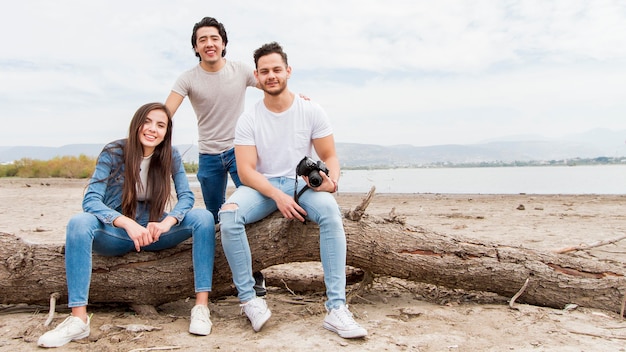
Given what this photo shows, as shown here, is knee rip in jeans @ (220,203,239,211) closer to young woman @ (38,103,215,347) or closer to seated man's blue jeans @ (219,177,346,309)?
seated man's blue jeans @ (219,177,346,309)

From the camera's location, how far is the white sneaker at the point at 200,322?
2.91m

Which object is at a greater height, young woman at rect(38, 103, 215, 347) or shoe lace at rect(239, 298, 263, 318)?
young woman at rect(38, 103, 215, 347)

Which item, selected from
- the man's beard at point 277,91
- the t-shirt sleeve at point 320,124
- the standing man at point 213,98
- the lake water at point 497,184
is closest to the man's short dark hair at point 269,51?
the man's beard at point 277,91

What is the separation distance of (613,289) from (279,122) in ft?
8.96

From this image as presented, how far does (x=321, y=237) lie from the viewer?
3.04 meters

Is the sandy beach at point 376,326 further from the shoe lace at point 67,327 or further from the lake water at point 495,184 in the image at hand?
the lake water at point 495,184

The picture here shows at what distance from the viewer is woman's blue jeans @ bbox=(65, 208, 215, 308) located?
9.47ft

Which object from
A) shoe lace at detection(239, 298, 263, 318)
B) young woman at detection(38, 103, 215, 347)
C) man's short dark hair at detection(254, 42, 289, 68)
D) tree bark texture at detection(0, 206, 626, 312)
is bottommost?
shoe lace at detection(239, 298, 263, 318)

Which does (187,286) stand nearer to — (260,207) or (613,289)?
(260,207)

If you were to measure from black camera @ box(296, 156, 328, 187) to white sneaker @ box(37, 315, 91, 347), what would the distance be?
162cm

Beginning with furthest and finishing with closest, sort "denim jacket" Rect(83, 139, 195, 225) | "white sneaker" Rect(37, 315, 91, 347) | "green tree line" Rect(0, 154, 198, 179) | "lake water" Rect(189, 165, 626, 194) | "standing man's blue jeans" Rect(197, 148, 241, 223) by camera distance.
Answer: "green tree line" Rect(0, 154, 198, 179)
"lake water" Rect(189, 165, 626, 194)
"standing man's blue jeans" Rect(197, 148, 241, 223)
"denim jacket" Rect(83, 139, 195, 225)
"white sneaker" Rect(37, 315, 91, 347)

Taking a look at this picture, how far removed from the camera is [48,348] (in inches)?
106

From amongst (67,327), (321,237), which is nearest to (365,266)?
(321,237)

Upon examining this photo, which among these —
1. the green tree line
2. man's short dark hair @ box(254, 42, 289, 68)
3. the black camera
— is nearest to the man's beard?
man's short dark hair @ box(254, 42, 289, 68)
